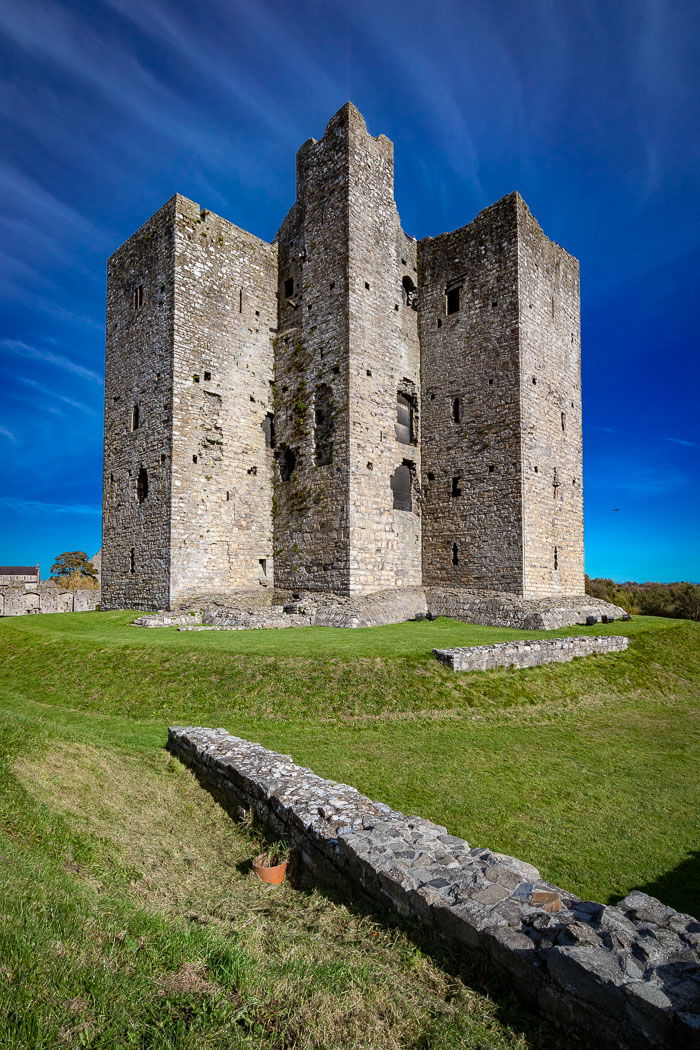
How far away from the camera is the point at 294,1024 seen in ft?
8.75

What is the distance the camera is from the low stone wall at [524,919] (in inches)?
101

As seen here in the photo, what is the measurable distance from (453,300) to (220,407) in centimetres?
1065

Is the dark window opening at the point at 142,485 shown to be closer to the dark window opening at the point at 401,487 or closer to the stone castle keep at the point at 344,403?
the stone castle keep at the point at 344,403

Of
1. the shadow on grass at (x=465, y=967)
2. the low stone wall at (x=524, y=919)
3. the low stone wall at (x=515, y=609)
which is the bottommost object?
the shadow on grass at (x=465, y=967)

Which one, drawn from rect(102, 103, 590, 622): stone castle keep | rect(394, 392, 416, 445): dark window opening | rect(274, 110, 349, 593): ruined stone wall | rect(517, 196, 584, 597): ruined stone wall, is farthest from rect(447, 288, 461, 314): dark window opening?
rect(274, 110, 349, 593): ruined stone wall

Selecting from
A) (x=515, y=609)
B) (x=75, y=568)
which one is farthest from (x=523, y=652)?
(x=75, y=568)

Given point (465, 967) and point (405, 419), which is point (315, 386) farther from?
point (465, 967)

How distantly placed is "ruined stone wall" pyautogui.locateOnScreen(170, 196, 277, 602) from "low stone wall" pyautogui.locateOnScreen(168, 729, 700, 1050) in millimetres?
16795

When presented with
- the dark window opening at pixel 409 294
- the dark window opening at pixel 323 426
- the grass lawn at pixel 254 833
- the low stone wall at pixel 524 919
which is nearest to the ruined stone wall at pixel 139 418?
the dark window opening at pixel 323 426

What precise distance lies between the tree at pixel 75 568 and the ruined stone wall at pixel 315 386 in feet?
122

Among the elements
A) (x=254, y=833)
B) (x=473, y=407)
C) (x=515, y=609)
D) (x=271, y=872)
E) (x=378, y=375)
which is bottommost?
(x=254, y=833)

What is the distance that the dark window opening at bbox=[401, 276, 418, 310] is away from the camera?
2415cm

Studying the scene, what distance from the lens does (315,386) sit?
2192 centimetres

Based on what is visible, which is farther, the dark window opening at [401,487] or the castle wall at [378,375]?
the dark window opening at [401,487]
